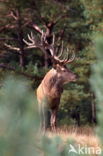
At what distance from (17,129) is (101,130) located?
0.23m

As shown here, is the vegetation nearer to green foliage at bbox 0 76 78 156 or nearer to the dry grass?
the dry grass

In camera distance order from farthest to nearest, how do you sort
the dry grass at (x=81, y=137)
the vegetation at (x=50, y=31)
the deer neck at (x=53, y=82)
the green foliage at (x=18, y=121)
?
the vegetation at (x=50, y=31) < the deer neck at (x=53, y=82) < the dry grass at (x=81, y=137) < the green foliage at (x=18, y=121)

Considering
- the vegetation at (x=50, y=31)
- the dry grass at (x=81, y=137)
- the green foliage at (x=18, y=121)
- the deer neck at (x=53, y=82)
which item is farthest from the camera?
the vegetation at (x=50, y=31)

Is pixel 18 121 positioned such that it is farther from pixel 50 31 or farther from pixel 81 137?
pixel 50 31

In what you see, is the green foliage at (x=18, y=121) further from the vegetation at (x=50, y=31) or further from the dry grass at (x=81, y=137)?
the vegetation at (x=50, y=31)

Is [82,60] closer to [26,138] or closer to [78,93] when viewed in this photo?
[78,93]

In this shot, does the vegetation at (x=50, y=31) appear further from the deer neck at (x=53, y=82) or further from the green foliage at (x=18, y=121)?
the green foliage at (x=18, y=121)

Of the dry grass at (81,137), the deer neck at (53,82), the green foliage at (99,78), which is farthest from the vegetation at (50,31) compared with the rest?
the green foliage at (99,78)

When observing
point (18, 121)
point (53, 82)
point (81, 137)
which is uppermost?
point (18, 121)

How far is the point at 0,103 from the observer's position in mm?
1418

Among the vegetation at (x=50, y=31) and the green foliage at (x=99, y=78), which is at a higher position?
the green foliage at (x=99, y=78)

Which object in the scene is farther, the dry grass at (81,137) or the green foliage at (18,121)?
the dry grass at (81,137)

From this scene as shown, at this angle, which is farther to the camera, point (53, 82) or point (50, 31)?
point (50, 31)

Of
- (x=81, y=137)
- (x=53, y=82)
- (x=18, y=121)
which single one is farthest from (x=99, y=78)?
(x=53, y=82)
